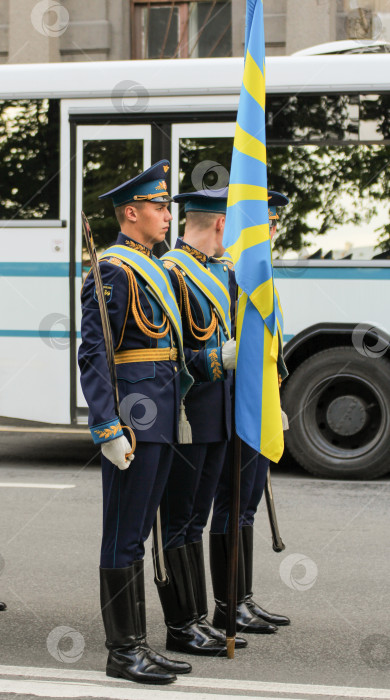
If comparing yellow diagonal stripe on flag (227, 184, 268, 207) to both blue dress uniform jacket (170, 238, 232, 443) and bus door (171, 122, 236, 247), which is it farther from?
bus door (171, 122, 236, 247)

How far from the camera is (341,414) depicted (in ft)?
27.2

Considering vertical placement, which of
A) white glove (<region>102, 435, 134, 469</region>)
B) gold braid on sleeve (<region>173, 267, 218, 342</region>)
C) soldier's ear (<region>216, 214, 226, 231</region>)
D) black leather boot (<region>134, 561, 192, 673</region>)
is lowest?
black leather boot (<region>134, 561, 192, 673</region>)

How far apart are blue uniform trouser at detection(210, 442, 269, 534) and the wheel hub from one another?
3454mm

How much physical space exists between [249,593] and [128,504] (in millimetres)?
1014

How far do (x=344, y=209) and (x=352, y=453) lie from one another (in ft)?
5.83

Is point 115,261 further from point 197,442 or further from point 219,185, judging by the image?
point 219,185

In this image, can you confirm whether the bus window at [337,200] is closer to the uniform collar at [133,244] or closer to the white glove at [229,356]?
the white glove at [229,356]

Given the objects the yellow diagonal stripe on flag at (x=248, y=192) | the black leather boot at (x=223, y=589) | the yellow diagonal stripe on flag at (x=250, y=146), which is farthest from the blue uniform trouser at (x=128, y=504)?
the yellow diagonal stripe on flag at (x=250, y=146)

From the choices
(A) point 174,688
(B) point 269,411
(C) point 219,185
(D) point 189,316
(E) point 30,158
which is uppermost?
(E) point 30,158

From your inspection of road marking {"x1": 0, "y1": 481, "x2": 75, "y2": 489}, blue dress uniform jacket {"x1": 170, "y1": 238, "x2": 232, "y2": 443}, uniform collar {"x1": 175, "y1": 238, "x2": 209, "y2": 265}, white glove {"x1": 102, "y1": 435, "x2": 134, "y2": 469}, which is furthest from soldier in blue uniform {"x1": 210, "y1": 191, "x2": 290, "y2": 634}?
road marking {"x1": 0, "y1": 481, "x2": 75, "y2": 489}

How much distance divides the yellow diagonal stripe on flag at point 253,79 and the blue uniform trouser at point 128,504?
4.57 feet

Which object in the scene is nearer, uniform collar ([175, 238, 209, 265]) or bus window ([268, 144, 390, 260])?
uniform collar ([175, 238, 209, 265])

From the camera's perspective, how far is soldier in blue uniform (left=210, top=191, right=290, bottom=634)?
4.65m

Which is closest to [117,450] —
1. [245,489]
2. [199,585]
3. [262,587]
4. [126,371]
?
[126,371]
